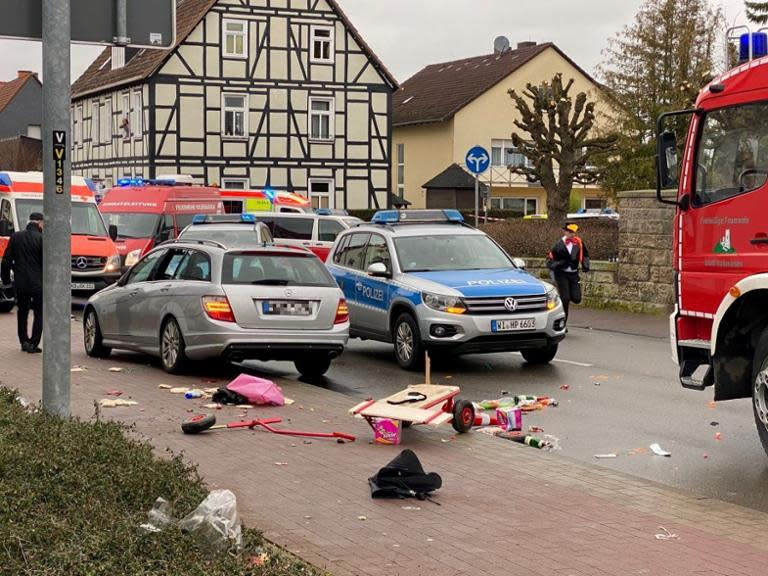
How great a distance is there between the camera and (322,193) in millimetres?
56531

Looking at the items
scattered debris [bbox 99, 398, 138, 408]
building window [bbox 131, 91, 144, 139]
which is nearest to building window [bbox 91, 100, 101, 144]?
building window [bbox 131, 91, 144, 139]

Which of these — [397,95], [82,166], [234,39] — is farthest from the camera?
[397,95]

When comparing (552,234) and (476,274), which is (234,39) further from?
(476,274)

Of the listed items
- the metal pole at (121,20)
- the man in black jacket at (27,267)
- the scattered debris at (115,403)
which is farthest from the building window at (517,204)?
the metal pole at (121,20)

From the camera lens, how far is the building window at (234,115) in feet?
178

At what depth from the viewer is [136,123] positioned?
54500mm

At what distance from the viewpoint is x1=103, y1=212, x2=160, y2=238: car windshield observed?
95.3 ft

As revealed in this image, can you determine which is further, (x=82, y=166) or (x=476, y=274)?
A: (x=82, y=166)

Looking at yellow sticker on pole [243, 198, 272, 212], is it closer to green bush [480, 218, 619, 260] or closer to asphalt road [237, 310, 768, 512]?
green bush [480, 218, 619, 260]

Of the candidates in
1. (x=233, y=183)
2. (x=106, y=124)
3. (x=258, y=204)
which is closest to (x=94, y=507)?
(x=258, y=204)

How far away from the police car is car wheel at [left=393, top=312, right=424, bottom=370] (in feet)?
0.04

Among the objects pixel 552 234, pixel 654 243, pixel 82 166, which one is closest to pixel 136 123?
pixel 82 166

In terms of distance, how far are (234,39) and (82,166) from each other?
12781mm

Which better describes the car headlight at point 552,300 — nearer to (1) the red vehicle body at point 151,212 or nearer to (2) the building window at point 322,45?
(1) the red vehicle body at point 151,212
